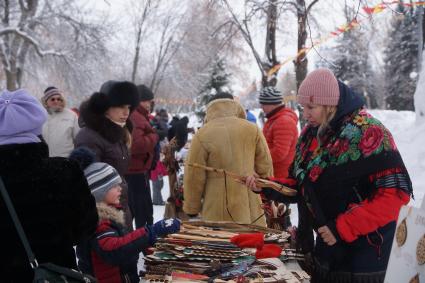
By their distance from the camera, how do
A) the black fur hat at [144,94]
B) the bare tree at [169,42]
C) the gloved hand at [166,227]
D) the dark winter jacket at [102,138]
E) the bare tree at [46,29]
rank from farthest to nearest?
the bare tree at [169,42], the bare tree at [46,29], the black fur hat at [144,94], the dark winter jacket at [102,138], the gloved hand at [166,227]

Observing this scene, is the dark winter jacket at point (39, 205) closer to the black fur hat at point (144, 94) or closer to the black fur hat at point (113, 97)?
the black fur hat at point (113, 97)

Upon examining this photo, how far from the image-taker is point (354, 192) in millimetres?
2348

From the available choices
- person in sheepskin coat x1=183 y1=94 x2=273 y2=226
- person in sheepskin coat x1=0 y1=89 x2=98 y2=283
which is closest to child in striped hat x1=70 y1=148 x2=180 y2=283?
person in sheepskin coat x1=0 y1=89 x2=98 y2=283

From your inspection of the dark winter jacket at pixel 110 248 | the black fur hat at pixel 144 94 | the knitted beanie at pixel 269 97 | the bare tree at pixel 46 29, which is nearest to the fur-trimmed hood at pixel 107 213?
the dark winter jacket at pixel 110 248

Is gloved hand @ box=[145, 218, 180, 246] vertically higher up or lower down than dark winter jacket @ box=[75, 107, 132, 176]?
lower down

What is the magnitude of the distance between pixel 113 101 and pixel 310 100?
2.11 meters

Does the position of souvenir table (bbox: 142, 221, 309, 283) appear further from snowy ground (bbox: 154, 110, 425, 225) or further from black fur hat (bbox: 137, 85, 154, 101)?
snowy ground (bbox: 154, 110, 425, 225)

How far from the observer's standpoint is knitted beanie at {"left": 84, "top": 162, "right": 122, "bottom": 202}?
2762 mm

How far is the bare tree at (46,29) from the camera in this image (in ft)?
53.7

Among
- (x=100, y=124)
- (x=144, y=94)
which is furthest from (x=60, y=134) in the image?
(x=100, y=124)

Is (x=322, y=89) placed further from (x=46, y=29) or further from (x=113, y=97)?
(x=46, y=29)

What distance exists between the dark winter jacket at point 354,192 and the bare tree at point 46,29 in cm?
1536

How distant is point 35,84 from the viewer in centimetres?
1912

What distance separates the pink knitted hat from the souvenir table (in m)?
0.88
